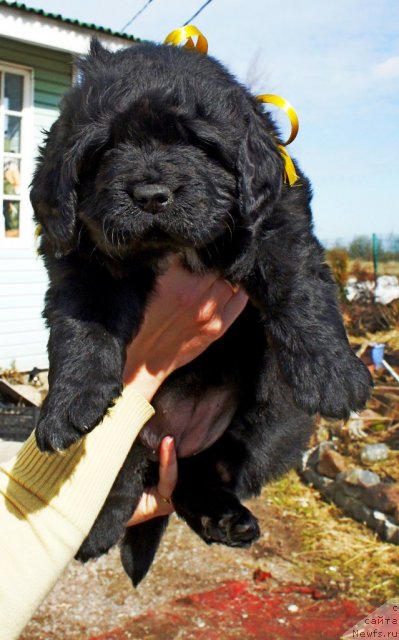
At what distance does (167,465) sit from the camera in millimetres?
2160

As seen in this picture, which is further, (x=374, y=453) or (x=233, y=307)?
(x=374, y=453)

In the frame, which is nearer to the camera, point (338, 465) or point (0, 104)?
point (338, 465)

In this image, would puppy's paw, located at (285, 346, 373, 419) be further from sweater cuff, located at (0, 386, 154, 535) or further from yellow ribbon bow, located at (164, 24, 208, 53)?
yellow ribbon bow, located at (164, 24, 208, 53)

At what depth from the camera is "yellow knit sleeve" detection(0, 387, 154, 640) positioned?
146 centimetres

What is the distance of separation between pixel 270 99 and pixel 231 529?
1.35 meters

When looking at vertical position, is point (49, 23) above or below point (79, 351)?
above

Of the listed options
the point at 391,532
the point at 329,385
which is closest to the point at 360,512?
the point at 391,532

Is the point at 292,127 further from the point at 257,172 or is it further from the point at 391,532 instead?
the point at 391,532

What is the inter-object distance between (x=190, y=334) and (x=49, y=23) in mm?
5944

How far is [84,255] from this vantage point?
1958 mm

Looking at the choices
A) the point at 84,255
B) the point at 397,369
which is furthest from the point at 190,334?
the point at 397,369

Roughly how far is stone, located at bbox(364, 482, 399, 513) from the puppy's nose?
369 cm

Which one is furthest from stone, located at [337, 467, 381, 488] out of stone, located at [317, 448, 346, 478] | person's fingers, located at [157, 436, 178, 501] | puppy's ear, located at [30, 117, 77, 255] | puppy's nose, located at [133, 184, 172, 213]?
puppy's nose, located at [133, 184, 172, 213]

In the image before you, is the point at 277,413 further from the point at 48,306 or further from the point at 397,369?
the point at 397,369
